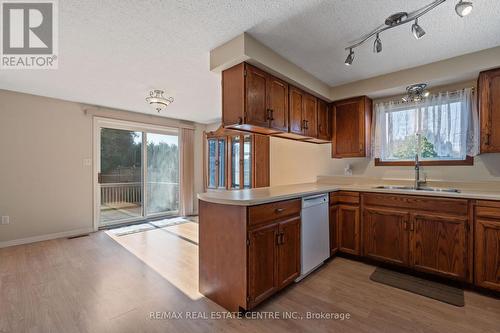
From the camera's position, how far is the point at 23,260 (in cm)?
288

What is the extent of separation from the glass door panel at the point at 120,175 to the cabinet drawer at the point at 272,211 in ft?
12.6

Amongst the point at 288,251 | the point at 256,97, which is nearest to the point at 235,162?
the point at 256,97

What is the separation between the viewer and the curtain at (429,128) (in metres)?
2.62

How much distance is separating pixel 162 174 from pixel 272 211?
4.08 metres

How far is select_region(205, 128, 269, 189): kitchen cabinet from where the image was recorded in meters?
4.50

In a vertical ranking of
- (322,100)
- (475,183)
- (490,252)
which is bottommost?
(490,252)

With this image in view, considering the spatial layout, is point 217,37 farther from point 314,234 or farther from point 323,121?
point 314,234

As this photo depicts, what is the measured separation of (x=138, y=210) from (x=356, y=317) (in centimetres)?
458

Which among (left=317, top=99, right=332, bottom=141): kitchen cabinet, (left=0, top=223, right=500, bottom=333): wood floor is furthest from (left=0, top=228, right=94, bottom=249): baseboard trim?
(left=317, top=99, right=332, bottom=141): kitchen cabinet

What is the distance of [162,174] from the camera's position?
5.37 meters

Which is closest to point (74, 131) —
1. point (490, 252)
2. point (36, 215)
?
point (36, 215)

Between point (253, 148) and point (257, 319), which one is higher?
point (253, 148)

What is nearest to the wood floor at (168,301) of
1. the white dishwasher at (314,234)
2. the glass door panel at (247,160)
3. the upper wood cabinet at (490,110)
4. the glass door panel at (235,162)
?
the white dishwasher at (314,234)

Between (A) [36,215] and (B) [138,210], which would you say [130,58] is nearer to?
(A) [36,215]
